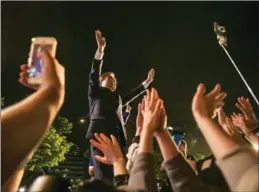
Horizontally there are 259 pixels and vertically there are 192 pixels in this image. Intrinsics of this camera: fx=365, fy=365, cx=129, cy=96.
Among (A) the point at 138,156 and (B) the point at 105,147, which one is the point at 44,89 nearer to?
(A) the point at 138,156

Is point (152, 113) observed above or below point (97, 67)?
below

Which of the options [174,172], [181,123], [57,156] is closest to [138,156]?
[174,172]

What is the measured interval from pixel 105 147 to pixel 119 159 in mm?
121

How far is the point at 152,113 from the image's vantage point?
6.48ft

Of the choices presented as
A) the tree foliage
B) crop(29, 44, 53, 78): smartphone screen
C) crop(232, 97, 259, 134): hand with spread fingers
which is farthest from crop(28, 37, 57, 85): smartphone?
the tree foliage

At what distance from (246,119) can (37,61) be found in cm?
199

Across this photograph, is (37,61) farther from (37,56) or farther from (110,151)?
(110,151)

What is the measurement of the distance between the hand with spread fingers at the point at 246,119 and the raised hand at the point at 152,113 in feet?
4.20

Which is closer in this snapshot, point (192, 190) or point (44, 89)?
point (44, 89)

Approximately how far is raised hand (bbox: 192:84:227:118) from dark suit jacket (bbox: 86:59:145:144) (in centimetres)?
274

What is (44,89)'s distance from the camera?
1.42 metres

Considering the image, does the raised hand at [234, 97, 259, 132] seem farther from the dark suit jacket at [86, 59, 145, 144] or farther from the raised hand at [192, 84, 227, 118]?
the dark suit jacket at [86, 59, 145, 144]

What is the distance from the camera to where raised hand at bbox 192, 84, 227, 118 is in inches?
64.9

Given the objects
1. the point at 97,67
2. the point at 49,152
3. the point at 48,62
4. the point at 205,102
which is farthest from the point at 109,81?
the point at 49,152
